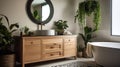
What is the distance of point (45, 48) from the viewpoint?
3.79 meters

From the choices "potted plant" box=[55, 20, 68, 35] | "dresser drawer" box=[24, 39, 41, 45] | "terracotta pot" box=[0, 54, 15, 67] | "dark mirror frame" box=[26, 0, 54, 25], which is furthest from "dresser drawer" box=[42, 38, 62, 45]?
"terracotta pot" box=[0, 54, 15, 67]

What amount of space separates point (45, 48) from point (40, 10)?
112 centimetres

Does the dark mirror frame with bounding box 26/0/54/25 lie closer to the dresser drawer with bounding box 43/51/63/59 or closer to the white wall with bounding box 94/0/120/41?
the dresser drawer with bounding box 43/51/63/59

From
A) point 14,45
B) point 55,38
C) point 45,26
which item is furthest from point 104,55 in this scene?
point 14,45

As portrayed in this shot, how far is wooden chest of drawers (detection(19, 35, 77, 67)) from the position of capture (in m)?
3.48

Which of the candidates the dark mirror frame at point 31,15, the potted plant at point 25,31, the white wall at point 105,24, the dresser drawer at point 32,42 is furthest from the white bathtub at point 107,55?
the potted plant at point 25,31

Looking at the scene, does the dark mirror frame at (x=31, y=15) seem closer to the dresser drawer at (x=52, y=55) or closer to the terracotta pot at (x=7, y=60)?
the dresser drawer at (x=52, y=55)

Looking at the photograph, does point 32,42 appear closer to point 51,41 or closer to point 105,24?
point 51,41

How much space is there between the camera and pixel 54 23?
179 inches

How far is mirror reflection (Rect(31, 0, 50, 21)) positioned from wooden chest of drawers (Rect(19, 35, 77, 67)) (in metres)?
0.76

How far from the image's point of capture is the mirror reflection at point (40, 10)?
414 centimetres

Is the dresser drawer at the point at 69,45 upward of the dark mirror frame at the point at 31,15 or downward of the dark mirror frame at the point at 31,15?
downward

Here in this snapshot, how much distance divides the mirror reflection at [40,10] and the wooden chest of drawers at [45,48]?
76 cm

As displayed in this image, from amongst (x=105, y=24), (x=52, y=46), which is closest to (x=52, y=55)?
(x=52, y=46)
